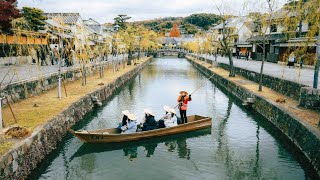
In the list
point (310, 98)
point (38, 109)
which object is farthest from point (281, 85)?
point (38, 109)

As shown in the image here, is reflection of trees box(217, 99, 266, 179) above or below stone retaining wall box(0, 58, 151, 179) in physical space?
below

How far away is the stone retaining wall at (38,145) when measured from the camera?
8.87 m

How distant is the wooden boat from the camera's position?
13024mm

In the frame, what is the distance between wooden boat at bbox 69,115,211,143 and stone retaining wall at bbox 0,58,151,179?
1.16 m

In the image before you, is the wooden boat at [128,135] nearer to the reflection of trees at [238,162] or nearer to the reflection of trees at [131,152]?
the reflection of trees at [131,152]

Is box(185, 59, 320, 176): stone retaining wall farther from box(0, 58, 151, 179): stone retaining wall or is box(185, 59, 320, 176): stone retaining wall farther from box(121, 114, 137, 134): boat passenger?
box(0, 58, 151, 179): stone retaining wall

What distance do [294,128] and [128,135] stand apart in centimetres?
787

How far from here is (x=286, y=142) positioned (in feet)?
47.3

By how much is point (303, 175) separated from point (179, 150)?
5.39 m

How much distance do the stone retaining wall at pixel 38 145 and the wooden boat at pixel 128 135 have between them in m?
1.16

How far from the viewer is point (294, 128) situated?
13.6m

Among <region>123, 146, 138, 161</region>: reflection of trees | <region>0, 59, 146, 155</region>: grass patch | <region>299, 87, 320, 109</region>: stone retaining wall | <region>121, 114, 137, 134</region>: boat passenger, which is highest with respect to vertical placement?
<region>299, 87, 320, 109</region>: stone retaining wall

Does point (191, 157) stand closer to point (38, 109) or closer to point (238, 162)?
point (238, 162)

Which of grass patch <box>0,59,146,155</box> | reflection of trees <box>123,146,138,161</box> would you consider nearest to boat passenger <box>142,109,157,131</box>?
reflection of trees <box>123,146,138,161</box>
